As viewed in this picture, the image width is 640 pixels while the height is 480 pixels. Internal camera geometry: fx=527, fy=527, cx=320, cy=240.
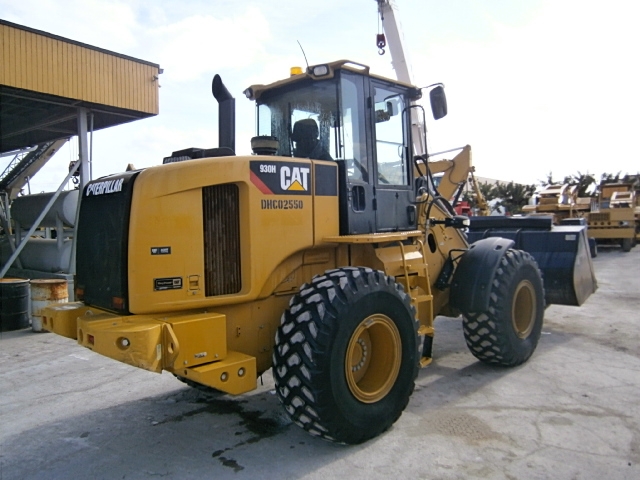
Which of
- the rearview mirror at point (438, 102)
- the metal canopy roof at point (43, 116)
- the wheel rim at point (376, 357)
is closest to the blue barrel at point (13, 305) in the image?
the metal canopy roof at point (43, 116)

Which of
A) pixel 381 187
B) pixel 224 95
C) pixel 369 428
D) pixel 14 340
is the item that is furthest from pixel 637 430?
pixel 14 340

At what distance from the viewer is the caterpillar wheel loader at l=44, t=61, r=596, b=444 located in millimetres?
3475

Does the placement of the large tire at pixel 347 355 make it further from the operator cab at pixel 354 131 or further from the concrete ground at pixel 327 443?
the operator cab at pixel 354 131

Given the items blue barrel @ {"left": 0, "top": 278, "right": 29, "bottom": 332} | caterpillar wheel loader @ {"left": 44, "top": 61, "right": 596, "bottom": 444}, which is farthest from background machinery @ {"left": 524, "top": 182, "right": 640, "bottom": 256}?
blue barrel @ {"left": 0, "top": 278, "right": 29, "bottom": 332}

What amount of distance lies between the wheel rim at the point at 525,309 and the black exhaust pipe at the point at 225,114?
3.56 m

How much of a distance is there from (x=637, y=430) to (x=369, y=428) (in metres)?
2.04

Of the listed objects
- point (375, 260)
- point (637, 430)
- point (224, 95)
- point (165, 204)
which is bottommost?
point (637, 430)

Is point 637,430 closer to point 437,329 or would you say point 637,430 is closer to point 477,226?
point 437,329

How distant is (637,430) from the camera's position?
3955mm

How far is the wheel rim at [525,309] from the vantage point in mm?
5820

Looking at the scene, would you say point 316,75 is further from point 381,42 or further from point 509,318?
point 381,42

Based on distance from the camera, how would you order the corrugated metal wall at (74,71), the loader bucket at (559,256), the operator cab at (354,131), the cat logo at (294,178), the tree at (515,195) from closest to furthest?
1. the cat logo at (294,178)
2. the operator cab at (354,131)
3. the loader bucket at (559,256)
4. the corrugated metal wall at (74,71)
5. the tree at (515,195)

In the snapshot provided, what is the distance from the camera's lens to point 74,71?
1102cm

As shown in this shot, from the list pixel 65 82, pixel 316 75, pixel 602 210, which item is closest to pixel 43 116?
pixel 65 82
